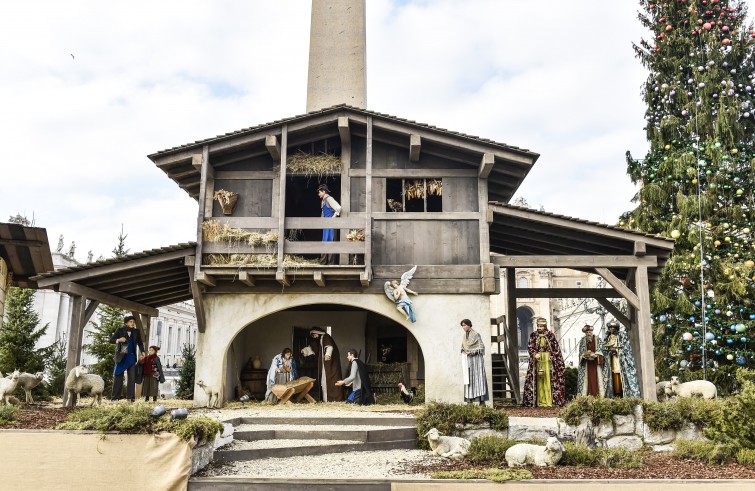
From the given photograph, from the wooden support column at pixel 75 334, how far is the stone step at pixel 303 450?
19.1 feet

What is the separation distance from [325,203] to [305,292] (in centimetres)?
206

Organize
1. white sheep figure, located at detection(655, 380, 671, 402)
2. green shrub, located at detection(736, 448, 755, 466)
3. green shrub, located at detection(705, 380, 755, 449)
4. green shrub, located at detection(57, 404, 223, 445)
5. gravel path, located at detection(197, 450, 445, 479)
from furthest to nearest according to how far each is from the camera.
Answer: white sheep figure, located at detection(655, 380, 671, 402) → green shrub, located at detection(705, 380, 755, 449) → green shrub, located at detection(736, 448, 755, 466) → gravel path, located at detection(197, 450, 445, 479) → green shrub, located at detection(57, 404, 223, 445)

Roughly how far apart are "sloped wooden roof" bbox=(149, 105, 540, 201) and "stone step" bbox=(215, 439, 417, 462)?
268 inches

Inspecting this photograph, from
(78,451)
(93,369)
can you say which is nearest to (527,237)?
(78,451)

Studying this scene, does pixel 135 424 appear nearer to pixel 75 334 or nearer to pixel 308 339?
pixel 75 334

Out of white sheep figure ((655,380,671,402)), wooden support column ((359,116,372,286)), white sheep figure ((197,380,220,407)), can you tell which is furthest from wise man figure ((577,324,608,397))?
white sheep figure ((197,380,220,407))

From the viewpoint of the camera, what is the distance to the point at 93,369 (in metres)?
21.8

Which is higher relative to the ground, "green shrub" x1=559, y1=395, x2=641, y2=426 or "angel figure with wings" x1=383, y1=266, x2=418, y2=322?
"angel figure with wings" x1=383, y1=266, x2=418, y2=322

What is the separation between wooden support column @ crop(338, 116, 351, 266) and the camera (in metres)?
14.4

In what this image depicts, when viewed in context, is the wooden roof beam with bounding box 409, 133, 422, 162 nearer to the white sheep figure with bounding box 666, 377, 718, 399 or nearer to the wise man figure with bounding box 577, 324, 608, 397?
the wise man figure with bounding box 577, 324, 608, 397

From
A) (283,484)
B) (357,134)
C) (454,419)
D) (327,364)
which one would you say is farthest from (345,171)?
(283,484)

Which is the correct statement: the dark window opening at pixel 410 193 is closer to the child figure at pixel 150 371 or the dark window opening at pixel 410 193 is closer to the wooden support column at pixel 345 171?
the wooden support column at pixel 345 171

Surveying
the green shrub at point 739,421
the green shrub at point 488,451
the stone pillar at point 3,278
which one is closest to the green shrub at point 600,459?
the green shrub at point 488,451

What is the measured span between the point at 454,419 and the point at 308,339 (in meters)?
8.05
